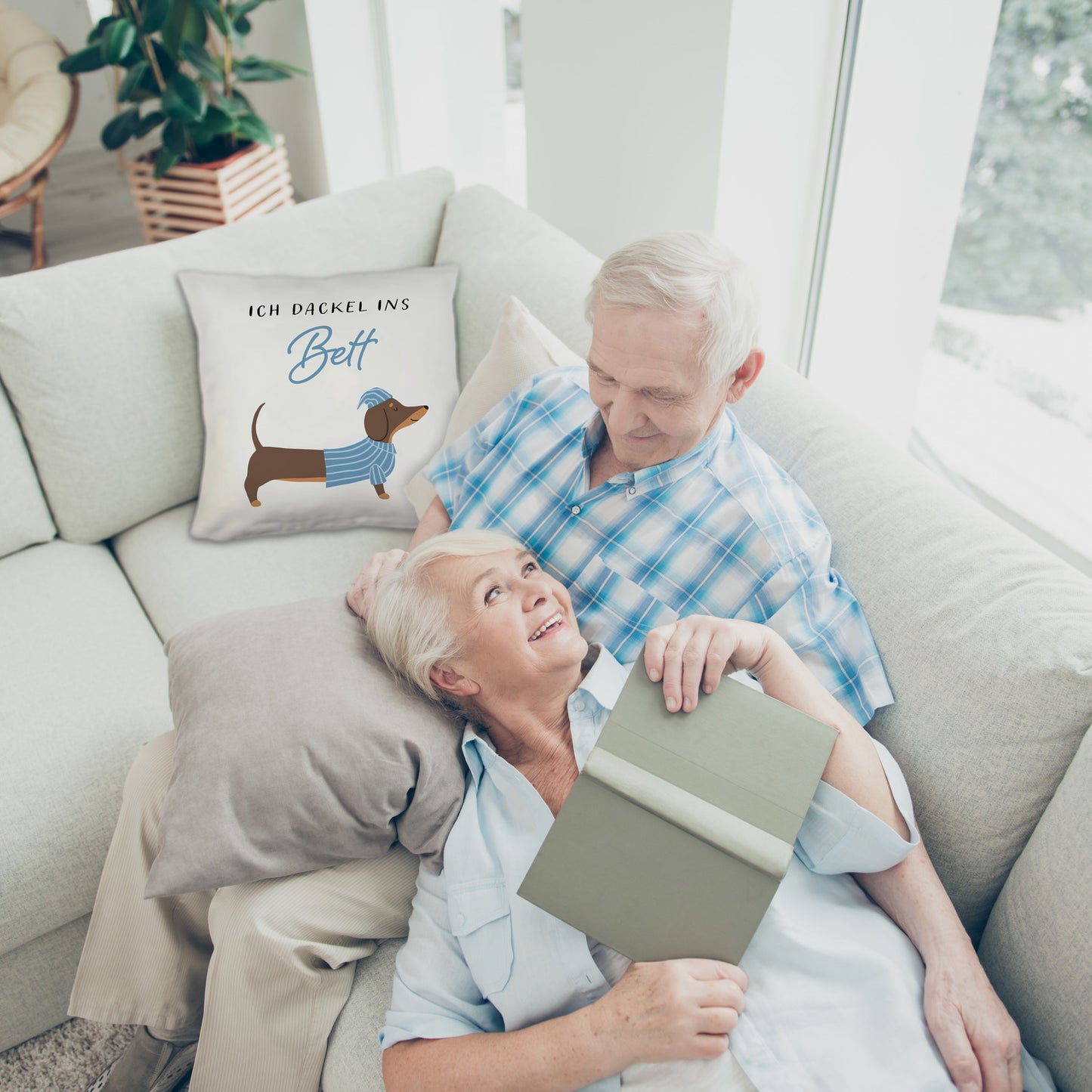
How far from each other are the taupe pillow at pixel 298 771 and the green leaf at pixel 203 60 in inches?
95.0

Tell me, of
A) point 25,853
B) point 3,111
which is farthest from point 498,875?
point 3,111

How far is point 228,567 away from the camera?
5.56 feet

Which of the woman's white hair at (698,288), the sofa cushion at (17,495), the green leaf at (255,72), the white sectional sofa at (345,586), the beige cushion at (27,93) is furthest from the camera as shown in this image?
the beige cushion at (27,93)

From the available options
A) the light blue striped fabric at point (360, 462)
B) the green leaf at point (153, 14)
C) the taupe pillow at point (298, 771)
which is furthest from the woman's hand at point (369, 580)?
the green leaf at point (153, 14)

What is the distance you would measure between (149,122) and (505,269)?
1846 mm

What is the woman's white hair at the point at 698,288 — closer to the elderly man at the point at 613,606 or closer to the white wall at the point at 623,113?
the elderly man at the point at 613,606

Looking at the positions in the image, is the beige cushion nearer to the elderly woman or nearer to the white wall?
the white wall

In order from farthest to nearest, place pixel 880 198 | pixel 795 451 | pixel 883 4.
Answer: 1. pixel 880 198
2. pixel 883 4
3. pixel 795 451

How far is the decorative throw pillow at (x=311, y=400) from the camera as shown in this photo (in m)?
1.67

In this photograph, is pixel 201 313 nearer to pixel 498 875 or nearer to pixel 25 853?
pixel 25 853

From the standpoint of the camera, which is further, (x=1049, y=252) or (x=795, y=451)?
(x=1049, y=252)

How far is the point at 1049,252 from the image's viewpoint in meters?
1.64

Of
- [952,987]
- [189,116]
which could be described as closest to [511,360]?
[952,987]

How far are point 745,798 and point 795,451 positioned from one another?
62 centimetres
